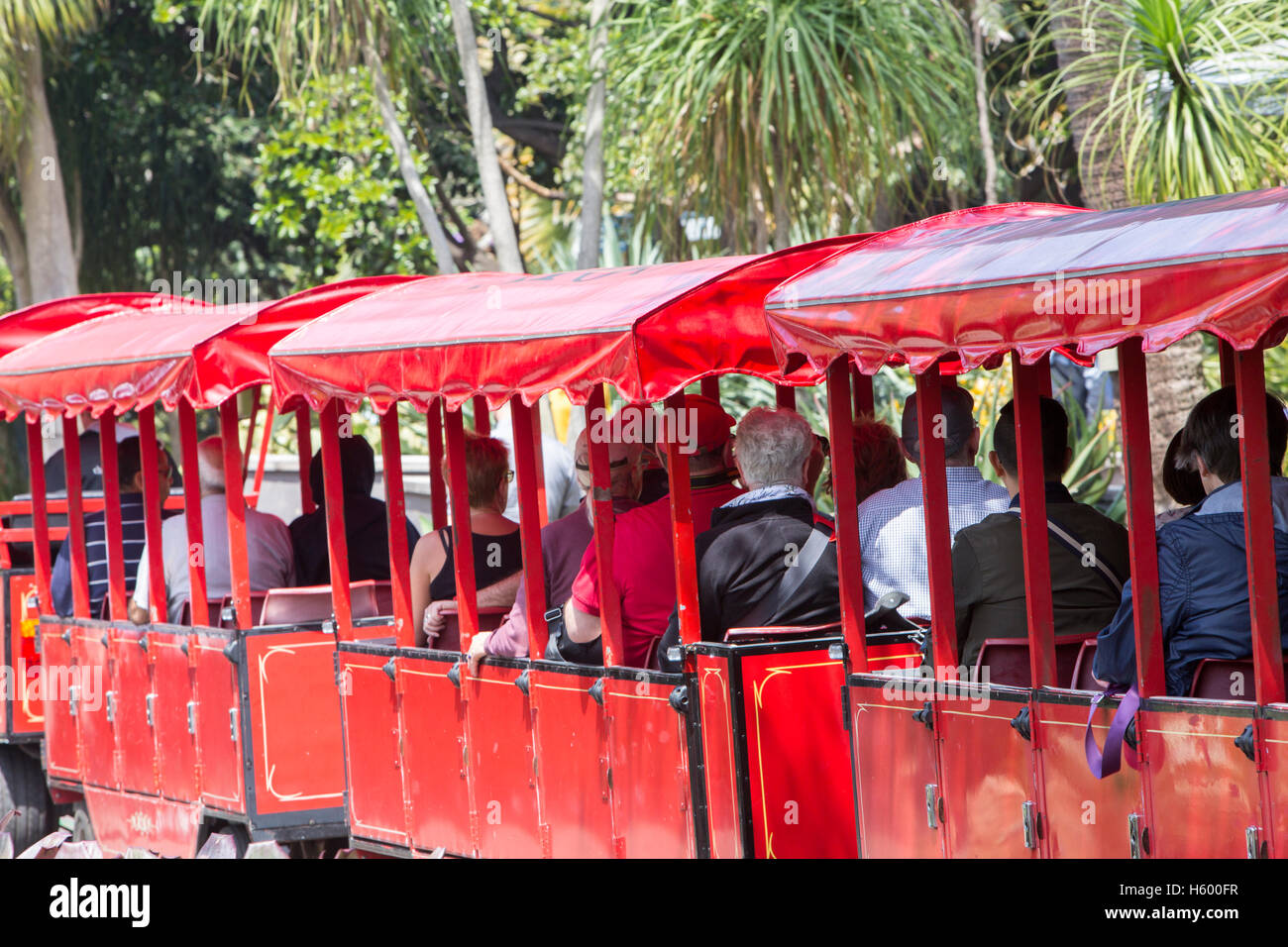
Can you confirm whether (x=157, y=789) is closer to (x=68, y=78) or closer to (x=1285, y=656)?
(x=1285, y=656)

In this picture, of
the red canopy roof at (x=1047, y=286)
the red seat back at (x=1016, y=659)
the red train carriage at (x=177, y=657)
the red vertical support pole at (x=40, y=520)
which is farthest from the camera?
the red vertical support pole at (x=40, y=520)

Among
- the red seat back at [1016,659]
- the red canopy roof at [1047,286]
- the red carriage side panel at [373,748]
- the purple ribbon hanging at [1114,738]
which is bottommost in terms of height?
the red carriage side panel at [373,748]

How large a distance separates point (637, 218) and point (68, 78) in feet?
29.4

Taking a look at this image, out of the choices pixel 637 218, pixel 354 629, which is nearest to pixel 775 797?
pixel 354 629

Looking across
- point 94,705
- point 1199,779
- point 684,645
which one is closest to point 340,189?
point 94,705

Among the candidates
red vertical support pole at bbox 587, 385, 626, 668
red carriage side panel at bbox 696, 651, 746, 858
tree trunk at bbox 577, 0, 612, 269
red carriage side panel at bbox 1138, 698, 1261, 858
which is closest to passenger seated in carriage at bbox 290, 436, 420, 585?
red vertical support pole at bbox 587, 385, 626, 668

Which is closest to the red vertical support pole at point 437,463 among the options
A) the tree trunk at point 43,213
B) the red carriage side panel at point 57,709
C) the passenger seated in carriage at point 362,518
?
the passenger seated in carriage at point 362,518

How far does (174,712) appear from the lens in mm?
7734

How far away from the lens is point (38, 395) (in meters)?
8.11

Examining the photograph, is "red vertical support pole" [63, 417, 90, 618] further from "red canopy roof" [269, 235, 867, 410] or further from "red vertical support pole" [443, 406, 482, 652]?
"red vertical support pole" [443, 406, 482, 652]

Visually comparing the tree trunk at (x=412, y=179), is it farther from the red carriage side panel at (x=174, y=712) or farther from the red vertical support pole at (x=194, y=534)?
the red carriage side panel at (x=174, y=712)

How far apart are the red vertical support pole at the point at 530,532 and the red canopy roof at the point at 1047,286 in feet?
3.86

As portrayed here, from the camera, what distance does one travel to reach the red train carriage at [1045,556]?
3.75 m

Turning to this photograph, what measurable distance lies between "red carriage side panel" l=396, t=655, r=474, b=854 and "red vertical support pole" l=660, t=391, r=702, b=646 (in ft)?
4.60
